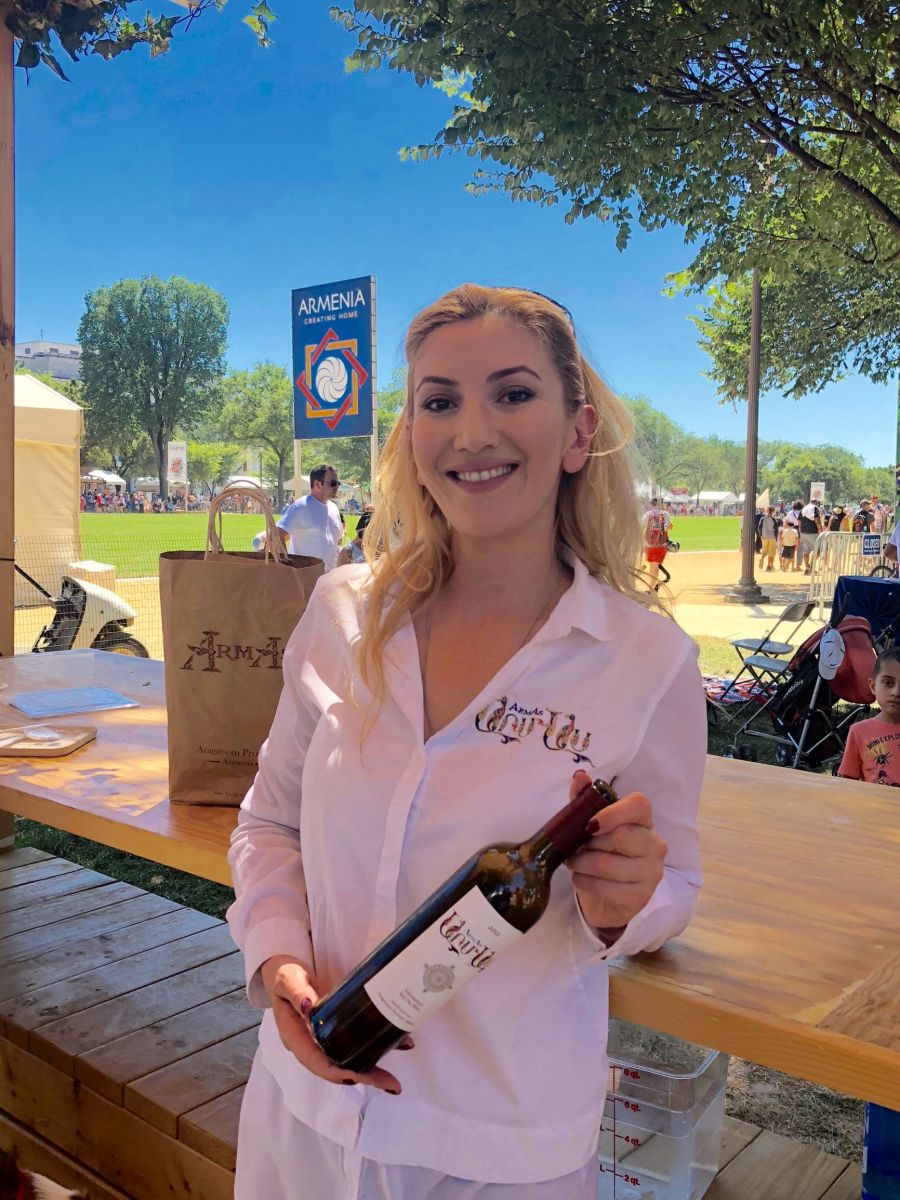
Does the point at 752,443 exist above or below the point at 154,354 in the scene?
below

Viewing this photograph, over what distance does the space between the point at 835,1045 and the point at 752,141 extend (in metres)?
6.69

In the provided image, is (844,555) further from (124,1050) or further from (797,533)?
(124,1050)

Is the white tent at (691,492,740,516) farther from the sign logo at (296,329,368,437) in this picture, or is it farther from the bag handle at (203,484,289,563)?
the bag handle at (203,484,289,563)

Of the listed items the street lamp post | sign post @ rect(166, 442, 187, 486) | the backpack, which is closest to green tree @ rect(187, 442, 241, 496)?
sign post @ rect(166, 442, 187, 486)

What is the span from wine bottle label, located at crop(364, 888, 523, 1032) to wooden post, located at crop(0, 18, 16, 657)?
10.8ft

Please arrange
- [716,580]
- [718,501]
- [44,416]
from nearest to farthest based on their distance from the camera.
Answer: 1. [44,416]
2. [716,580]
3. [718,501]

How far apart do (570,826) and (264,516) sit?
0.88 meters

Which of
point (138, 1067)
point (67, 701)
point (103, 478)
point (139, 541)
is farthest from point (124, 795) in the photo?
point (103, 478)

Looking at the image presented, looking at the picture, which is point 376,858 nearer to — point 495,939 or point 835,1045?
point 495,939

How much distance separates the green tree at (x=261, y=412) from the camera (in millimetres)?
59000

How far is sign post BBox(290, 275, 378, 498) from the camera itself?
789 cm

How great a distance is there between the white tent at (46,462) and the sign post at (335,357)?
3.76 metres

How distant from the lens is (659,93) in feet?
18.9

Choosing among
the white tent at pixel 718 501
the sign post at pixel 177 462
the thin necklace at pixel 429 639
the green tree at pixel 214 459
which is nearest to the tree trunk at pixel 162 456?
the sign post at pixel 177 462
